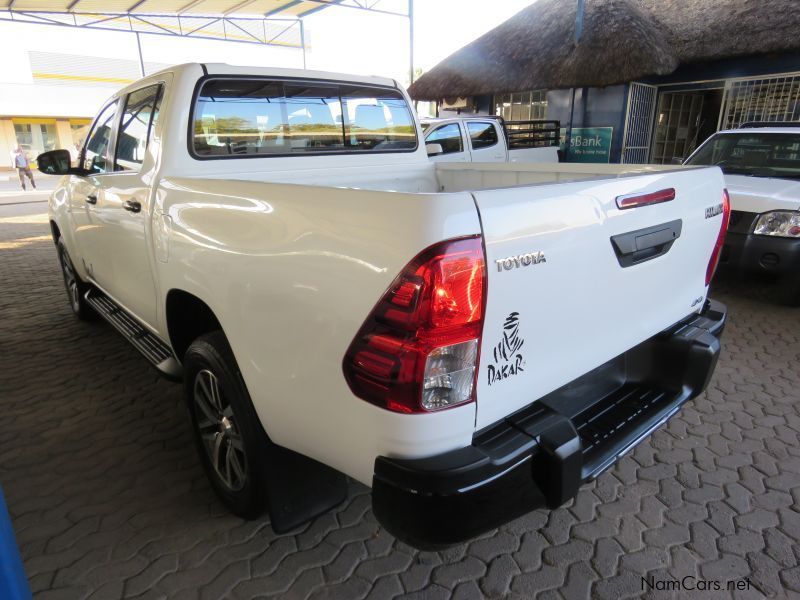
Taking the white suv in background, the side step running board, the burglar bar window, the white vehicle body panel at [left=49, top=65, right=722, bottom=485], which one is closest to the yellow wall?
the burglar bar window

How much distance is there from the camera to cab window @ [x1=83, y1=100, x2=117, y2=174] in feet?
11.5

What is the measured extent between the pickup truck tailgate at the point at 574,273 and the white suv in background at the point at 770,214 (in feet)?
11.4

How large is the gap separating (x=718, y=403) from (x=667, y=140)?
12817 mm

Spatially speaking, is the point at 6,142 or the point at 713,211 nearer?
the point at 713,211

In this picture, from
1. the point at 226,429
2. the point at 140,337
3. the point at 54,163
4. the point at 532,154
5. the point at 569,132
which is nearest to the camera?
the point at 226,429

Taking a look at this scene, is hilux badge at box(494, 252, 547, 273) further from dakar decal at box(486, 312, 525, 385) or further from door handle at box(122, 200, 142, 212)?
door handle at box(122, 200, 142, 212)

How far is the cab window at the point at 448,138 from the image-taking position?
9062mm

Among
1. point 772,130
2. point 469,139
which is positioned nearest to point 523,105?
point 469,139

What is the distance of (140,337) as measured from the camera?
3195mm

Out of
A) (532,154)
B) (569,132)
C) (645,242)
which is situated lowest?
(645,242)

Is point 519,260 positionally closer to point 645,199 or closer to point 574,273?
point 574,273

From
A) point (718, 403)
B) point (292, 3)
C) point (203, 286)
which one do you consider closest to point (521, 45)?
point (292, 3)

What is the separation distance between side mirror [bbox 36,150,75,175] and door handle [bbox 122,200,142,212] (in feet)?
3.59
